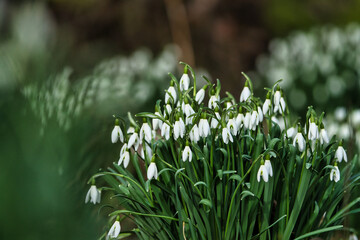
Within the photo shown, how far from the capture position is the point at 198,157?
5.78 ft

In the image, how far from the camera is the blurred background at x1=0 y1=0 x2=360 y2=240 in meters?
0.77

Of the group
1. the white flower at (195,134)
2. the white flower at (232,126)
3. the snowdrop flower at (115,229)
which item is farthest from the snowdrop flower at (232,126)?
the snowdrop flower at (115,229)

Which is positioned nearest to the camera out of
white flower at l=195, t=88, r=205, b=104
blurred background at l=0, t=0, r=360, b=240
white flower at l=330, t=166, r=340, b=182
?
blurred background at l=0, t=0, r=360, b=240

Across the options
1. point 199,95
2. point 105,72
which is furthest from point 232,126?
point 105,72

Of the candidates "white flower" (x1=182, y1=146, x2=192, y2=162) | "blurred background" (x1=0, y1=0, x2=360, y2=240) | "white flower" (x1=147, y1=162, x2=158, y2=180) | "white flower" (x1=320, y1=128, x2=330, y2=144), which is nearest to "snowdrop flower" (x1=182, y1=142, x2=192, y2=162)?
"white flower" (x1=182, y1=146, x2=192, y2=162)

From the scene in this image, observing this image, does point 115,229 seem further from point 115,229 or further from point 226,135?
point 226,135

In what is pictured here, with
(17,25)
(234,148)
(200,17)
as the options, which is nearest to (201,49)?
(200,17)

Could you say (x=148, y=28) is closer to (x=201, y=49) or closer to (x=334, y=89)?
A: (x=201, y=49)

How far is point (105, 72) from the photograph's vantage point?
1.79 m

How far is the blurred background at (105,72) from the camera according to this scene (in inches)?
30.2

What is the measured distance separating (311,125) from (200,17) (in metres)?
8.59

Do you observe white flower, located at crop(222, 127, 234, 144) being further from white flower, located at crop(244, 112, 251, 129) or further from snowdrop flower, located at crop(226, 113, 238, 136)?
white flower, located at crop(244, 112, 251, 129)

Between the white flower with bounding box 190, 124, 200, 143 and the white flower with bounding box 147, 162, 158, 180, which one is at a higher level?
the white flower with bounding box 190, 124, 200, 143

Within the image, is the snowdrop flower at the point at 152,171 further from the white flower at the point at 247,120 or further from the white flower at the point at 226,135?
the white flower at the point at 247,120
